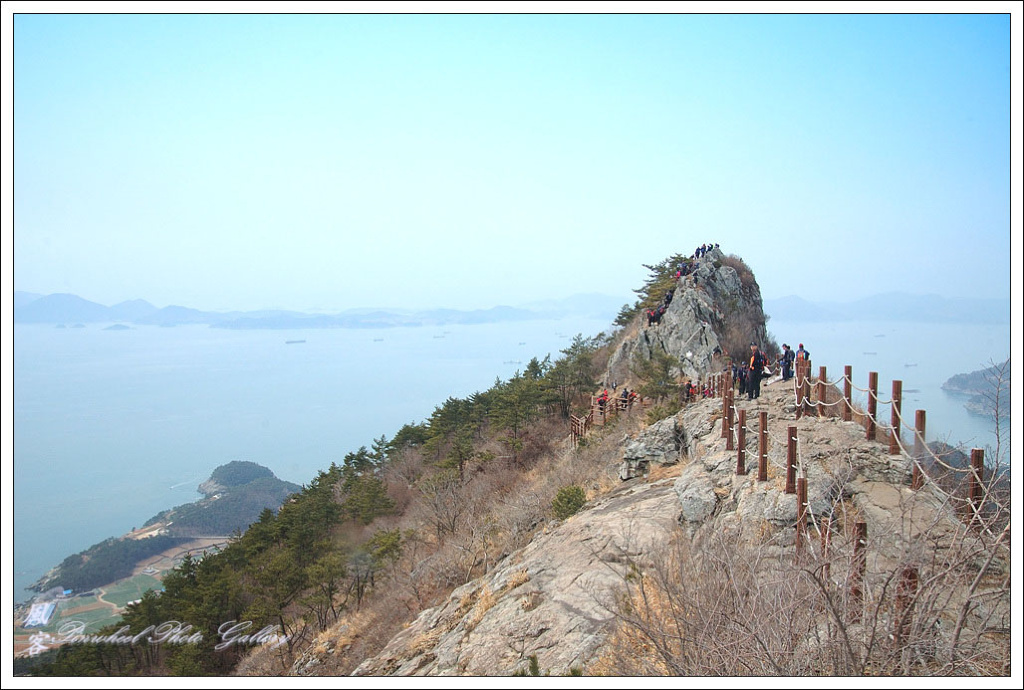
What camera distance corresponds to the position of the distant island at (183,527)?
28.9 metres

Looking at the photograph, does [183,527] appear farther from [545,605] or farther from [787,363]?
[545,605]

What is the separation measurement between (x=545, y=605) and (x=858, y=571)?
166 inches

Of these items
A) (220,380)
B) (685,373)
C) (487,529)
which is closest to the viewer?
(487,529)

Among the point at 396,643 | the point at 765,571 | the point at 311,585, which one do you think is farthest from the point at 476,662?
the point at 311,585

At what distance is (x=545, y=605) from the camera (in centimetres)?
786

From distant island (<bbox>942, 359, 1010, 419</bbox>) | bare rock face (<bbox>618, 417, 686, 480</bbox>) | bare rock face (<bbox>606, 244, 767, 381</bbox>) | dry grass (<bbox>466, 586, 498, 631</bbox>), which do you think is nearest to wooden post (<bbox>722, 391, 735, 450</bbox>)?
bare rock face (<bbox>618, 417, 686, 480</bbox>)

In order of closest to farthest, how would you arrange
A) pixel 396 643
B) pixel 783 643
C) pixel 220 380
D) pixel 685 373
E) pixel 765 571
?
1. pixel 783 643
2. pixel 765 571
3. pixel 396 643
4. pixel 685 373
5. pixel 220 380

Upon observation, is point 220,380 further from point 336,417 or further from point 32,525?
point 32,525

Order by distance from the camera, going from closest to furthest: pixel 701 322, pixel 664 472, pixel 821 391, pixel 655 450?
pixel 821 391 < pixel 664 472 < pixel 655 450 < pixel 701 322

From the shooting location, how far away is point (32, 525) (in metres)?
39.0

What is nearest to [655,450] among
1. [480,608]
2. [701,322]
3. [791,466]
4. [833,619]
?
[791,466]

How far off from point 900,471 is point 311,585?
Result: 16.4 metres

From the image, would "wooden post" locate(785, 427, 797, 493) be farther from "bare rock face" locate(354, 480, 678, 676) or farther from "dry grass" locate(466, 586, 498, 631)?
"dry grass" locate(466, 586, 498, 631)

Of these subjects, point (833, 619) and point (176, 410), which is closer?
point (833, 619)
